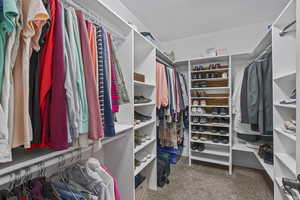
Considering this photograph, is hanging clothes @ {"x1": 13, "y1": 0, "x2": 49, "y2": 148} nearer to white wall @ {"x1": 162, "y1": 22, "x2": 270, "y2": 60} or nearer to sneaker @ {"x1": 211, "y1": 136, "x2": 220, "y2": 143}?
sneaker @ {"x1": 211, "y1": 136, "x2": 220, "y2": 143}

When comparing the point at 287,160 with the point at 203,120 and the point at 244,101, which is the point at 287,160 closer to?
the point at 244,101

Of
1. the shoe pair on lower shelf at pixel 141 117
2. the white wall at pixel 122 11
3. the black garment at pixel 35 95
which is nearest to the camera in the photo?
the black garment at pixel 35 95

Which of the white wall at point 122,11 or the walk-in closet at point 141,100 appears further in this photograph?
the white wall at point 122,11

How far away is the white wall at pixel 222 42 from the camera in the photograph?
2.27 meters

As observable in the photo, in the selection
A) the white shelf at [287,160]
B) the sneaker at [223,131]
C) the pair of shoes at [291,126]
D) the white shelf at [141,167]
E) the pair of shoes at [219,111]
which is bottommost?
the white shelf at [141,167]

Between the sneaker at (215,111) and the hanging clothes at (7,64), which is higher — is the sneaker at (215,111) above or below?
below

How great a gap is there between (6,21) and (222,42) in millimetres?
2827

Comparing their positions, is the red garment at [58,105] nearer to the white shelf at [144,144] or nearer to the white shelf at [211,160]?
the white shelf at [144,144]

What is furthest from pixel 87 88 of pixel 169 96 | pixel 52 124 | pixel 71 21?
pixel 169 96

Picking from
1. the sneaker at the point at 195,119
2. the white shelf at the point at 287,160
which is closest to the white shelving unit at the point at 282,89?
the white shelf at the point at 287,160

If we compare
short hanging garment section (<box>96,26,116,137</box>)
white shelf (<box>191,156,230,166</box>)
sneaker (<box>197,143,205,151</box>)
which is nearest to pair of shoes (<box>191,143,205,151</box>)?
sneaker (<box>197,143,205,151</box>)

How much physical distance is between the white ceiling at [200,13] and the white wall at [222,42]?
97 mm

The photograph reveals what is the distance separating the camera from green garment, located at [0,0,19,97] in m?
0.43

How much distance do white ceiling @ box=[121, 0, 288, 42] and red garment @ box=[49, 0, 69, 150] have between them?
1.59 metres
